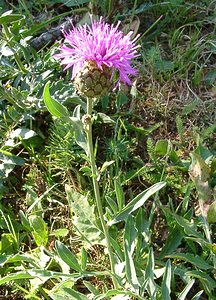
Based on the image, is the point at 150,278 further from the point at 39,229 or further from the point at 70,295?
the point at 39,229

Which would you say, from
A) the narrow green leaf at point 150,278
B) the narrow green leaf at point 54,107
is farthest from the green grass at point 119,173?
the narrow green leaf at point 54,107

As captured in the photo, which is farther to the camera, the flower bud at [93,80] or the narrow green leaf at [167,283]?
the narrow green leaf at [167,283]

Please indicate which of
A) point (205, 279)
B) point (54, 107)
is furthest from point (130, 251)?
point (54, 107)

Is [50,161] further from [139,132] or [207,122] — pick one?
[207,122]

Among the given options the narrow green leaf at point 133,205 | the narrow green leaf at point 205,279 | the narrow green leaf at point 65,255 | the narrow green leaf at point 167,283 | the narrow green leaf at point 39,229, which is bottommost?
the narrow green leaf at point 205,279

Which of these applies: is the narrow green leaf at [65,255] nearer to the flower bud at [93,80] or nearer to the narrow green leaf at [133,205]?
the narrow green leaf at [133,205]

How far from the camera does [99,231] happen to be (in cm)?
222

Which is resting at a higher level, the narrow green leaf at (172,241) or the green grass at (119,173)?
the green grass at (119,173)

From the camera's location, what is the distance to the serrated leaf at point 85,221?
223 cm

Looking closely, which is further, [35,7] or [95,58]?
[35,7]

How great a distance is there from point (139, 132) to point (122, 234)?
1.69 feet

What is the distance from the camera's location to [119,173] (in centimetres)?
239

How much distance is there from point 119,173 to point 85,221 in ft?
0.86

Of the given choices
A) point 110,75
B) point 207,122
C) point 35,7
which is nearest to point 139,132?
point 207,122
